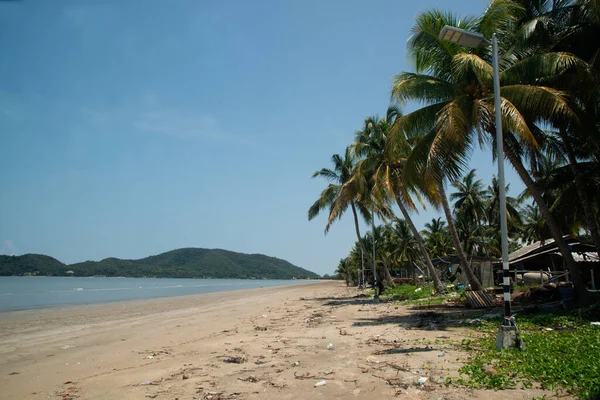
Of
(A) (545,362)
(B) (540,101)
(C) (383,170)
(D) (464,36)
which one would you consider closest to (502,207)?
(A) (545,362)

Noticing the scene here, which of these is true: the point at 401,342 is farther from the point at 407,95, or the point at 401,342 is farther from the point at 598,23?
the point at 598,23

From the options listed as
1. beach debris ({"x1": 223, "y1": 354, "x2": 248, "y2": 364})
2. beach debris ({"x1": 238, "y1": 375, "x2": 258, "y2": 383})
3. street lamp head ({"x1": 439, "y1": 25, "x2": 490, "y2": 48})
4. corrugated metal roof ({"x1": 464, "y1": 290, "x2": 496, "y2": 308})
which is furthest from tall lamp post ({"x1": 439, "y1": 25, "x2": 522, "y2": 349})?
corrugated metal roof ({"x1": 464, "y1": 290, "x2": 496, "y2": 308})

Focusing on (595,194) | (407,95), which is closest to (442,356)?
(407,95)

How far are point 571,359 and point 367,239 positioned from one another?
5849 centimetres

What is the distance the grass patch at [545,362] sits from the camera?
5657 mm

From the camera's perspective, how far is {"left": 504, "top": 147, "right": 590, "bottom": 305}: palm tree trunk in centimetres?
1277

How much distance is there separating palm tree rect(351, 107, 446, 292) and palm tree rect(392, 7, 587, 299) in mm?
7193

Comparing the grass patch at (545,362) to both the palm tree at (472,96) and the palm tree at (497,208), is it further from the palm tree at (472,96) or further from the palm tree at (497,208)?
the palm tree at (497,208)

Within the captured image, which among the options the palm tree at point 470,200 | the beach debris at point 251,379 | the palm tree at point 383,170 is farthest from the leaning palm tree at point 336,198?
the beach debris at point 251,379

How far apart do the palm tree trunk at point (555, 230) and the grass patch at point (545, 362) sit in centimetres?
335

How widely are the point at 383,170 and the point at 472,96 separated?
10.6m

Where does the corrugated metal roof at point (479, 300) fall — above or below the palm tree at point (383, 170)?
below

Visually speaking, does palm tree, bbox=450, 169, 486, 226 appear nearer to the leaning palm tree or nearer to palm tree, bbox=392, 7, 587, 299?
the leaning palm tree

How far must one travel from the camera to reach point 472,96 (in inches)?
561
